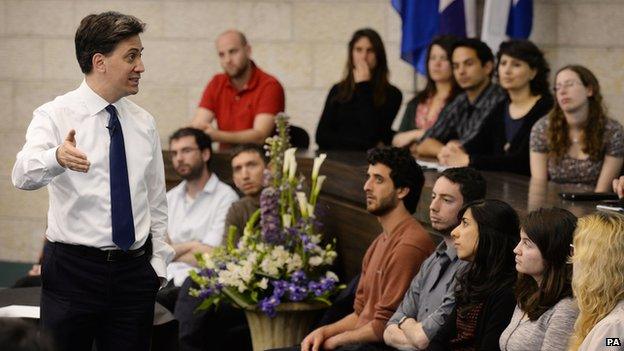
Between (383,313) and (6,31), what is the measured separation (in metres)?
4.43

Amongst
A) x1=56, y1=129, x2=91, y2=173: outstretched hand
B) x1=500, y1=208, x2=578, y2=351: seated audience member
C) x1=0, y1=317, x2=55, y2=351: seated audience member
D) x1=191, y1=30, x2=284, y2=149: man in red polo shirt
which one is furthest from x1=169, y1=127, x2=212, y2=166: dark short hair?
x1=0, y1=317, x2=55, y2=351: seated audience member

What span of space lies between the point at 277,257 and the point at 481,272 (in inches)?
55.7

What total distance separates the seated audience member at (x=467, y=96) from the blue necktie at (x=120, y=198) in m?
2.62

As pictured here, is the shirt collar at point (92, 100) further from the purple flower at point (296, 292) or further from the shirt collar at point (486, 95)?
the shirt collar at point (486, 95)

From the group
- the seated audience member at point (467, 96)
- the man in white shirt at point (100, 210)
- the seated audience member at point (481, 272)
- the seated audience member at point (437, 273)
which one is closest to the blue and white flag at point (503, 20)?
the seated audience member at point (467, 96)

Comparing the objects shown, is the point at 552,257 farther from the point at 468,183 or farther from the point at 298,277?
the point at 298,277

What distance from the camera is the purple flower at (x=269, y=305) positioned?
16.7 feet

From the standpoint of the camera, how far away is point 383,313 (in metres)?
4.51

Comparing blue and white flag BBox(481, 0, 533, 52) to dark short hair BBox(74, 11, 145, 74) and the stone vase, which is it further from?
dark short hair BBox(74, 11, 145, 74)

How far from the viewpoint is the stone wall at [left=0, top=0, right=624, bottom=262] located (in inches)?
308

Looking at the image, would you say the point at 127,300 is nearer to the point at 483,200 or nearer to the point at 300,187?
the point at 483,200

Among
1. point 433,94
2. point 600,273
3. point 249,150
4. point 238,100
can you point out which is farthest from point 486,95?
point 600,273

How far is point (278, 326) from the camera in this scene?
5.22 meters

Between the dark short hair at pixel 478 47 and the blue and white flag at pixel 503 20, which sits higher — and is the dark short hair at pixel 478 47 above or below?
below
